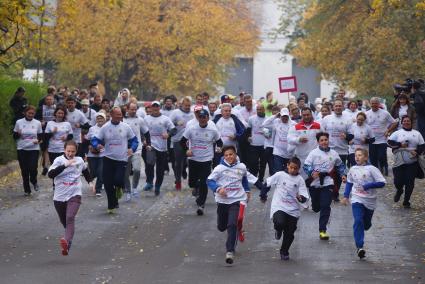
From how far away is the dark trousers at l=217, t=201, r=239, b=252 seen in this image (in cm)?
1432

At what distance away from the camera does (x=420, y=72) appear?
32625 mm

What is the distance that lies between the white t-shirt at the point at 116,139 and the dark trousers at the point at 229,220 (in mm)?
4832

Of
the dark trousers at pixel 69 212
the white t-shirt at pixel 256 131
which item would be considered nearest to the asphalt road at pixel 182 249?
the dark trousers at pixel 69 212

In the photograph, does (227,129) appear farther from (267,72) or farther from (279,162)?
(267,72)

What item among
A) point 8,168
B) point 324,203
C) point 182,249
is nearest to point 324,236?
point 324,203

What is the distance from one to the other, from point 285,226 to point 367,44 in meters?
21.7

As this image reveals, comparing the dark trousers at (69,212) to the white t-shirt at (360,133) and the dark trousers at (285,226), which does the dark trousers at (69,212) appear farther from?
the white t-shirt at (360,133)

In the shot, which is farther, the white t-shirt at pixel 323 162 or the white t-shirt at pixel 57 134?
the white t-shirt at pixel 57 134

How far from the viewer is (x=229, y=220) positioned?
14.6 metres

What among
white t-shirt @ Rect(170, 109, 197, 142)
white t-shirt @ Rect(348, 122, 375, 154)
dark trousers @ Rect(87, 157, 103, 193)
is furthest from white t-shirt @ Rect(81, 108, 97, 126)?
white t-shirt @ Rect(348, 122, 375, 154)

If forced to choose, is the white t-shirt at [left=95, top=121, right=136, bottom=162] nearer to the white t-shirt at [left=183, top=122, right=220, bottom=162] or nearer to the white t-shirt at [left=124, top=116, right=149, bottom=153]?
the white t-shirt at [left=183, top=122, right=220, bottom=162]

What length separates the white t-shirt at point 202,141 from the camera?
19984 millimetres

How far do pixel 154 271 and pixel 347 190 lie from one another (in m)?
2.94

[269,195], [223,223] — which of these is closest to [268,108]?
[269,195]
